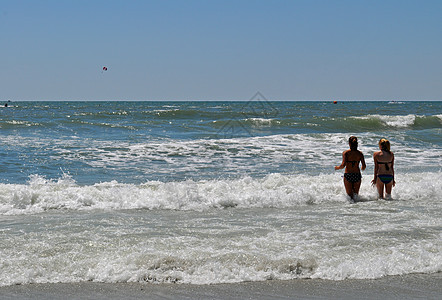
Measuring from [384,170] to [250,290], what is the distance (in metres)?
5.31

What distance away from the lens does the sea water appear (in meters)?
5.07

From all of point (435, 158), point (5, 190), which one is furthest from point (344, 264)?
point (435, 158)

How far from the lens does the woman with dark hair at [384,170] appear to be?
8.97 meters

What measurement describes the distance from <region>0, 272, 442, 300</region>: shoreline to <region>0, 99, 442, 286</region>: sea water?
5.2 inches

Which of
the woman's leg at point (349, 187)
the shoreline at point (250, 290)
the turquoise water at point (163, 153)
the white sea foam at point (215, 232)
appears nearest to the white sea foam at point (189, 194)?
the white sea foam at point (215, 232)

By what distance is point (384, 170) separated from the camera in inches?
355

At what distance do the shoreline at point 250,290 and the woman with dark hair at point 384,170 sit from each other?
14.1 ft

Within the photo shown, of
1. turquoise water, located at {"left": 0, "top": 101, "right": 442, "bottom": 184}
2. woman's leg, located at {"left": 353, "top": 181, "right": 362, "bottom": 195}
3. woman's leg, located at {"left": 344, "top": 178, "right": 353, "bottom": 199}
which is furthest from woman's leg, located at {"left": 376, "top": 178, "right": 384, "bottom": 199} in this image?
turquoise water, located at {"left": 0, "top": 101, "right": 442, "bottom": 184}

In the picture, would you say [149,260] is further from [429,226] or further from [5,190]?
[5,190]

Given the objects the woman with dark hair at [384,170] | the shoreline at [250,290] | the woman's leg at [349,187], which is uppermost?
the woman with dark hair at [384,170]

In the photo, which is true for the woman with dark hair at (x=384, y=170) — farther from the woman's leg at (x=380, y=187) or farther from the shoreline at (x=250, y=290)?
the shoreline at (x=250, y=290)

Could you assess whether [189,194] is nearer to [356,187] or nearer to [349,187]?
[349,187]

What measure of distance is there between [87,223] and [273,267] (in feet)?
10.2

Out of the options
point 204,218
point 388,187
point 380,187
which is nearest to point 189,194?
point 204,218
